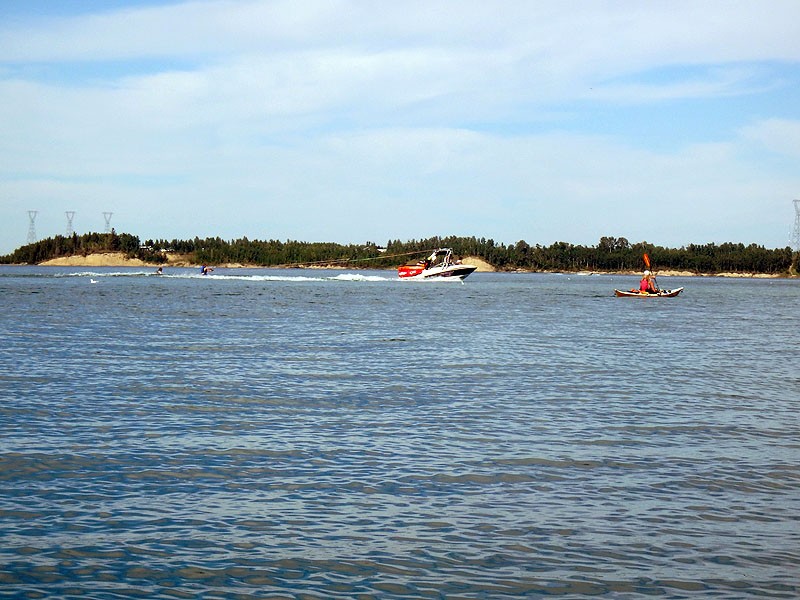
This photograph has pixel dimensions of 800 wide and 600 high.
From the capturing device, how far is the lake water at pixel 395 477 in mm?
12078

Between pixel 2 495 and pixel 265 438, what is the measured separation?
632 cm

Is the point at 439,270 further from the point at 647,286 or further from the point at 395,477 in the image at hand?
the point at 395,477

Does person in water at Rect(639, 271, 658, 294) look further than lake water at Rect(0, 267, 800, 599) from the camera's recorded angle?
Yes

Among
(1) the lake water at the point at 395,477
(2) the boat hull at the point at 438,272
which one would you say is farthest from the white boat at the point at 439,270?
(1) the lake water at the point at 395,477

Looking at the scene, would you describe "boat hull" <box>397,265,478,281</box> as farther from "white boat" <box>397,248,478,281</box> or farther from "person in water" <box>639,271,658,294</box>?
"person in water" <box>639,271,658,294</box>

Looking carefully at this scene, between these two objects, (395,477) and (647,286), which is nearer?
(395,477)

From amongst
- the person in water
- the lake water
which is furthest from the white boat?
the lake water

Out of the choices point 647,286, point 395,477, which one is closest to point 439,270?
point 647,286

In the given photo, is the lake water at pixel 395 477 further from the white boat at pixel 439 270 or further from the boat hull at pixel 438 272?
the boat hull at pixel 438 272

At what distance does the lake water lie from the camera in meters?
12.1

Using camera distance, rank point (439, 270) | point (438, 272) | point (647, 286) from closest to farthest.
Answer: point (647, 286), point (439, 270), point (438, 272)

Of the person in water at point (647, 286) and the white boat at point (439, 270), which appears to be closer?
the person in water at point (647, 286)

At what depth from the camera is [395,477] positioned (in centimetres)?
1702

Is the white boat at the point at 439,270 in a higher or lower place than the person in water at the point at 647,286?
higher
